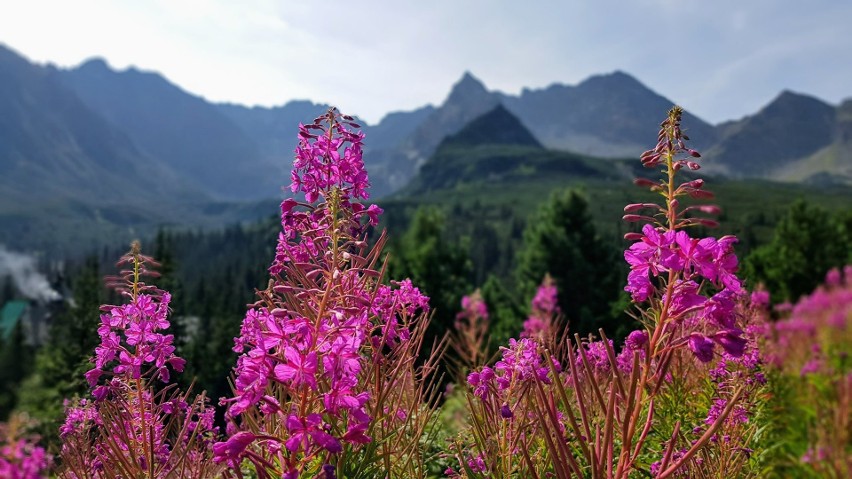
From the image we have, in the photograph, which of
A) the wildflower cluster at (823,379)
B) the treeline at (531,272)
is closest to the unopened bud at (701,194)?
the wildflower cluster at (823,379)

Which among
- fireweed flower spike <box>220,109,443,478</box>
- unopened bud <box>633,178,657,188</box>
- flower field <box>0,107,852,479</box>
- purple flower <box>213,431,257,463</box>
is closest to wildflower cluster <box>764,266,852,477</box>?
flower field <box>0,107,852,479</box>

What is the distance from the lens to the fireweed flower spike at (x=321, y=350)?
2021 millimetres

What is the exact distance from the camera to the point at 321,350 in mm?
2088

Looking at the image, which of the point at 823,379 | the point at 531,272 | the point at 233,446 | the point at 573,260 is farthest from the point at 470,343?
the point at 531,272

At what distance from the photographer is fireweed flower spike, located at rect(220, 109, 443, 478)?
202cm

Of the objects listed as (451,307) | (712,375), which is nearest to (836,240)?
(451,307)

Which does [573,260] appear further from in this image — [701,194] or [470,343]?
[701,194]

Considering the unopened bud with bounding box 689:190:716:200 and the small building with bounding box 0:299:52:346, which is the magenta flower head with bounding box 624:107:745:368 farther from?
the small building with bounding box 0:299:52:346

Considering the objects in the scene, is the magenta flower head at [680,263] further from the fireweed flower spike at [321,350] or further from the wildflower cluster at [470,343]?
the wildflower cluster at [470,343]

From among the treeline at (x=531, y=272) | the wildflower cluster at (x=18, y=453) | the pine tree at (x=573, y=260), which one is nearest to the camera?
the wildflower cluster at (x=18, y=453)

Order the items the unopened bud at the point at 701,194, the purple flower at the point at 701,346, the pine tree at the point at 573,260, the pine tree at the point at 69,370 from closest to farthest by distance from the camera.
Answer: the purple flower at the point at 701,346, the unopened bud at the point at 701,194, the pine tree at the point at 69,370, the pine tree at the point at 573,260

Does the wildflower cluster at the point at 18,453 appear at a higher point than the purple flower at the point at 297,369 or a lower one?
lower

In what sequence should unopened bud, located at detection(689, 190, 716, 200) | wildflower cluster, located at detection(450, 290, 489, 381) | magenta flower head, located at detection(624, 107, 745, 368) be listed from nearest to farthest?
1. magenta flower head, located at detection(624, 107, 745, 368)
2. unopened bud, located at detection(689, 190, 716, 200)
3. wildflower cluster, located at detection(450, 290, 489, 381)

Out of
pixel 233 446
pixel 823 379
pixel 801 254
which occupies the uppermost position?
pixel 823 379
